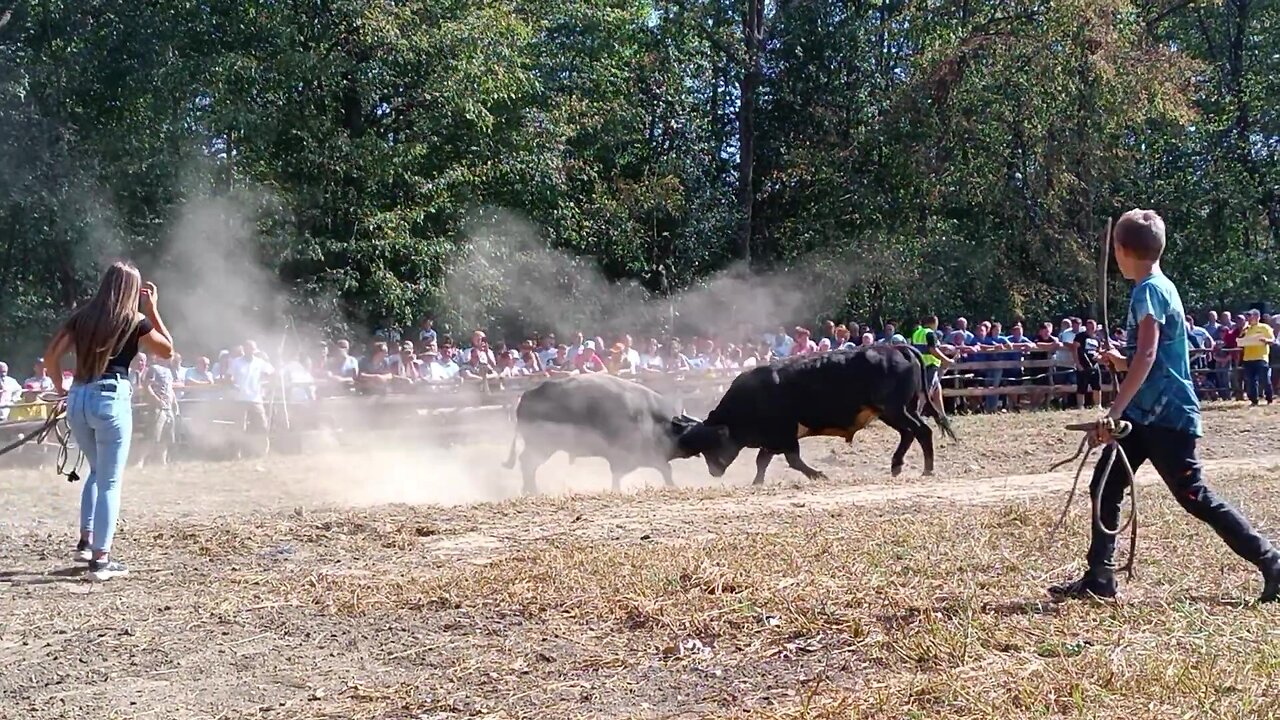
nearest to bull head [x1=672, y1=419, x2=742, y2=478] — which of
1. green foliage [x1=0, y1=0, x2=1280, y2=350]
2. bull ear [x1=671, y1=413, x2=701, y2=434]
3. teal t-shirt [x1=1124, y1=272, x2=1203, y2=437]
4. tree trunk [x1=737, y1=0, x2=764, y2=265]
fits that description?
bull ear [x1=671, y1=413, x2=701, y2=434]

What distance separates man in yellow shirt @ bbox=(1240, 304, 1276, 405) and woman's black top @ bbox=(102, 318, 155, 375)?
1850cm

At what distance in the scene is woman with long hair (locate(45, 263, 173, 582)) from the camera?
24.0 feet

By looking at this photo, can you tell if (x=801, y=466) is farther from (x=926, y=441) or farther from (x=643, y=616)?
(x=643, y=616)

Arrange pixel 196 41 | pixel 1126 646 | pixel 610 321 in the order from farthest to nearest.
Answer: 1. pixel 610 321
2. pixel 196 41
3. pixel 1126 646

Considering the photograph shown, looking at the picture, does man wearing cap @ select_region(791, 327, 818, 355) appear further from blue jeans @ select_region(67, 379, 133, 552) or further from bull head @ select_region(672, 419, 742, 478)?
blue jeans @ select_region(67, 379, 133, 552)

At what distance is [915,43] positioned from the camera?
30359 mm

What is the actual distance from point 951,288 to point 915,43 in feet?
19.8

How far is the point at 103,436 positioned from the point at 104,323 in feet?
2.14

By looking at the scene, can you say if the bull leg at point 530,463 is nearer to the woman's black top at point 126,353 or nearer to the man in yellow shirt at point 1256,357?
the woman's black top at point 126,353

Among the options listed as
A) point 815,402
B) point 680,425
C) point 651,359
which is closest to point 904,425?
point 815,402

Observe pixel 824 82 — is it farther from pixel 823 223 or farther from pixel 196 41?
pixel 196 41

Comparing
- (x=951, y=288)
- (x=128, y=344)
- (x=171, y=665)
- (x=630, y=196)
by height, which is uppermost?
(x=630, y=196)

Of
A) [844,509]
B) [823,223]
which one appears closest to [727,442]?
[844,509]

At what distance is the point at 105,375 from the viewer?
7.41 metres
